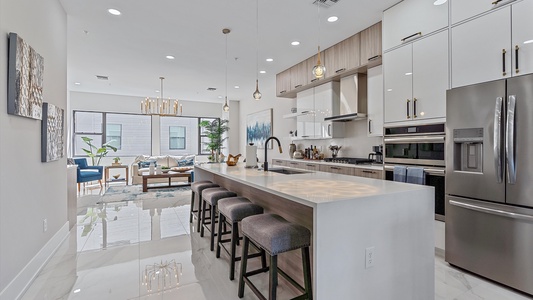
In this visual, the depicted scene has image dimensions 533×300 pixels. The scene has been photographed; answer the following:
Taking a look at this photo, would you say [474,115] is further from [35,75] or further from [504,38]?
[35,75]

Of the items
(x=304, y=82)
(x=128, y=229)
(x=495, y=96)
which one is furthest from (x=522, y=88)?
(x=128, y=229)

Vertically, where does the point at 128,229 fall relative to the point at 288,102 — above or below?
below

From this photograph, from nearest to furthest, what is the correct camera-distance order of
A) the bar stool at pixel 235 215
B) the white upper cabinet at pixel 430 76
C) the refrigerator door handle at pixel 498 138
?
the refrigerator door handle at pixel 498 138, the bar stool at pixel 235 215, the white upper cabinet at pixel 430 76

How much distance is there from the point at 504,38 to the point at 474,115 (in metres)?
0.68

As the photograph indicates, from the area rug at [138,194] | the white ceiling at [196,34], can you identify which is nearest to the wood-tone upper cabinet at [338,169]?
the white ceiling at [196,34]

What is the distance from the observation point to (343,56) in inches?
164

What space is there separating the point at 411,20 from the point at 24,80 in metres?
3.95

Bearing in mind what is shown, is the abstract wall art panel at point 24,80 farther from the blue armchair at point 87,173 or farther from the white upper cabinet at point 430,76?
the blue armchair at point 87,173

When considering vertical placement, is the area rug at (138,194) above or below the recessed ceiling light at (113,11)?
below

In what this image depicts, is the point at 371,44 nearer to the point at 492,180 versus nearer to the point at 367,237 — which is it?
the point at 492,180

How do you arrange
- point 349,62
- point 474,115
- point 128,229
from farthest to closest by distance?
point 349,62 < point 128,229 < point 474,115

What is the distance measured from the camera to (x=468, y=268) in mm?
2418

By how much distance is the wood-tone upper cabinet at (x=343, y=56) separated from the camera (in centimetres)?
391

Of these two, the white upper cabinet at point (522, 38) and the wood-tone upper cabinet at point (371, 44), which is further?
the wood-tone upper cabinet at point (371, 44)
